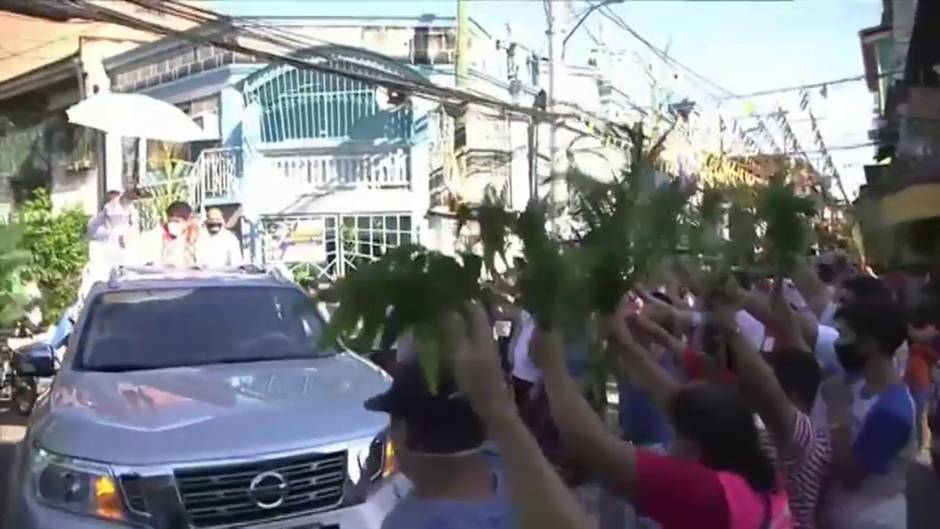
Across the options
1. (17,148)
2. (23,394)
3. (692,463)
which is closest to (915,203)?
(692,463)

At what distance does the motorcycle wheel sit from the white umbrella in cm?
380

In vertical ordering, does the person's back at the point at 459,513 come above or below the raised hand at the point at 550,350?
below

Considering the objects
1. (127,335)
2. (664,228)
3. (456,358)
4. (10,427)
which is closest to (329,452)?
(127,335)

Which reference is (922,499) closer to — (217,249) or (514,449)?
(514,449)

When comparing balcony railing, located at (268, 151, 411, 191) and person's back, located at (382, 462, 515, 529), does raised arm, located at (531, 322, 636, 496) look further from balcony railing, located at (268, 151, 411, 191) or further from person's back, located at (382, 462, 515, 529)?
balcony railing, located at (268, 151, 411, 191)

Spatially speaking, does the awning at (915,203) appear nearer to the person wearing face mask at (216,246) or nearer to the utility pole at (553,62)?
the utility pole at (553,62)

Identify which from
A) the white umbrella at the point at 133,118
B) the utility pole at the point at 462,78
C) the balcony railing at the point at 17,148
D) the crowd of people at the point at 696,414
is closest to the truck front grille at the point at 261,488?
the crowd of people at the point at 696,414

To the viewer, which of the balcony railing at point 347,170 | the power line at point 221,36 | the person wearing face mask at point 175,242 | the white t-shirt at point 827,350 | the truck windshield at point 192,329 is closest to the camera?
the white t-shirt at point 827,350

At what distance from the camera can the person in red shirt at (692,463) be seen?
2.64m

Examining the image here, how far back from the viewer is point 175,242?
9945 millimetres

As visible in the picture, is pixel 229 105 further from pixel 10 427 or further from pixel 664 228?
pixel 664 228

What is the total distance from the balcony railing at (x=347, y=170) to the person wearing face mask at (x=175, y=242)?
9299 mm

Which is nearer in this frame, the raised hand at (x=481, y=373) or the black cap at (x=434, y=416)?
the raised hand at (x=481, y=373)

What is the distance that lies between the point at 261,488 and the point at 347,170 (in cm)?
1576
